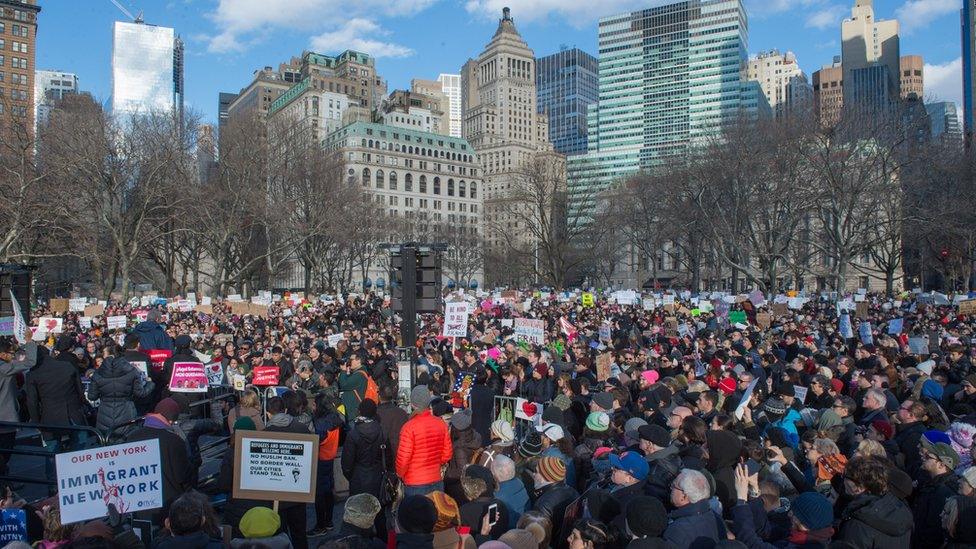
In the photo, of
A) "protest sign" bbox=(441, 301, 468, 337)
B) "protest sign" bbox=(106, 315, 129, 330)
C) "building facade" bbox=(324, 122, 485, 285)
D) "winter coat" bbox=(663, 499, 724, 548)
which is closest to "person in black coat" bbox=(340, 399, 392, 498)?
"winter coat" bbox=(663, 499, 724, 548)

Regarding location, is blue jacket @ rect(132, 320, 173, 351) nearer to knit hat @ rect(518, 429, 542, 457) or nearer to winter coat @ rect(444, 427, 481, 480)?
winter coat @ rect(444, 427, 481, 480)

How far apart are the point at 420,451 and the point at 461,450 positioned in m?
0.90

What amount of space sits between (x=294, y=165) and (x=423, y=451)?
131 feet

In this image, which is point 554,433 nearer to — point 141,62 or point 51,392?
point 51,392

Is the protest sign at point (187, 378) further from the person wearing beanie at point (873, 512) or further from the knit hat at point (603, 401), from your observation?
the person wearing beanie at point (873, 512)

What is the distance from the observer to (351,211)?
49.0 m

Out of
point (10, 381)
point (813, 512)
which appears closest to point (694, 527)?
point (813, 512)

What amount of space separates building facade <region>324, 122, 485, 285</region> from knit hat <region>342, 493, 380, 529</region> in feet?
325

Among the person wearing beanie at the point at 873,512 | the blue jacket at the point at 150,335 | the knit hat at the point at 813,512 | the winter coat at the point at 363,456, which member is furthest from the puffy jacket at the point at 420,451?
the blue jacket at the point at 150,335

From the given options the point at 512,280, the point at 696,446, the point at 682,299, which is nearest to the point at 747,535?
the point at 696,446

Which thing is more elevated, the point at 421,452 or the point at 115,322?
the point at 115,322

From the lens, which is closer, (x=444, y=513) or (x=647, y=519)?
(x=647, y=519)

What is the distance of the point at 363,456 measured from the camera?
6.86 metres

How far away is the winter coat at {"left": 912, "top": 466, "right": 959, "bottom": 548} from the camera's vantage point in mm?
4730
